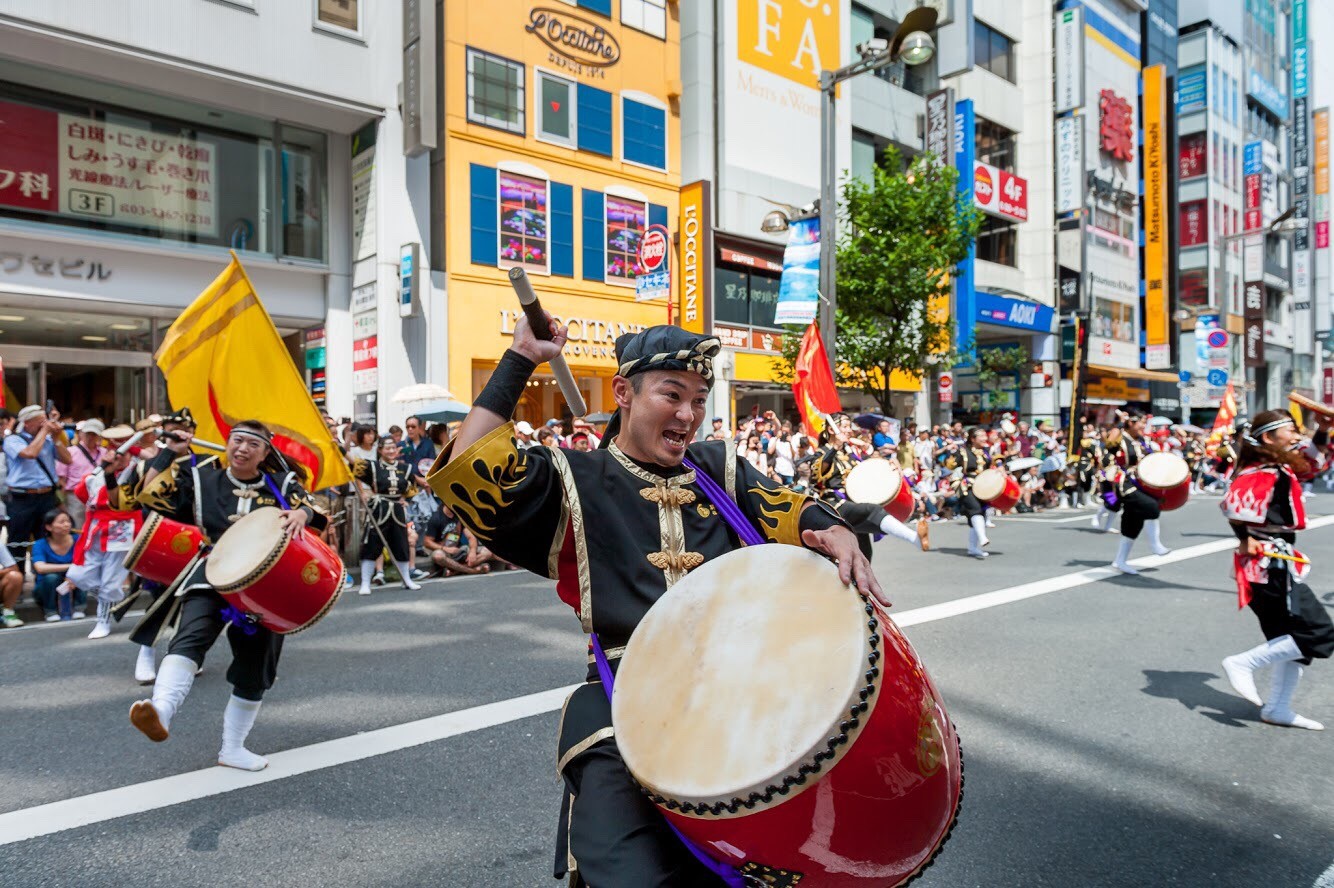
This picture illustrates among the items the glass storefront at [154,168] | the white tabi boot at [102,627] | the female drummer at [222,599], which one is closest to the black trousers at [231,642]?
the female drummer at [222,599]

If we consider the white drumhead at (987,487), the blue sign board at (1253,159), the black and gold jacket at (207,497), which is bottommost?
the white drumhead at (987,487)

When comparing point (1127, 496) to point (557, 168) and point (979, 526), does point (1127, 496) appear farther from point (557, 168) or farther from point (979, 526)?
point (557, 168)

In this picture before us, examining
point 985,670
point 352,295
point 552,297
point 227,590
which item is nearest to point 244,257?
point 352,295

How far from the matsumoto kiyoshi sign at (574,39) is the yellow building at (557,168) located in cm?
3

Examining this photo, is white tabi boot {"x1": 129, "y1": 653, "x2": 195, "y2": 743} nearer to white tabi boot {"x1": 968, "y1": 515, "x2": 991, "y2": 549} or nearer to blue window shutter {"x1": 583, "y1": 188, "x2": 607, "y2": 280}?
white tabi boot {"x1": 968, "y1": 515, "x2": 991, "y2": 549}

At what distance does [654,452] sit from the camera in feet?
7.34

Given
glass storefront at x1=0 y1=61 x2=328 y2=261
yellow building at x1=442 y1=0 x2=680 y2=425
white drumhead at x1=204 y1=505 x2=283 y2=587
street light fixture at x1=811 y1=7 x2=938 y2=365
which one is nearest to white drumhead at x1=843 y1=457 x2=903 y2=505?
street light fixture at x1=811 y1=7 x2=938 y2=365

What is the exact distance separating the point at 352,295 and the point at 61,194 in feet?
15.5

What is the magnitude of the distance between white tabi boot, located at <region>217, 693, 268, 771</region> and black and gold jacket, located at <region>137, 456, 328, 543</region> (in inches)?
36.6

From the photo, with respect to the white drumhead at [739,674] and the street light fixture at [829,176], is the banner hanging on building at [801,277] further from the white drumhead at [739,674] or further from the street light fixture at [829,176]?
the white drumhead at [739,674]

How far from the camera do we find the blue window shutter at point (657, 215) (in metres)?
20.7

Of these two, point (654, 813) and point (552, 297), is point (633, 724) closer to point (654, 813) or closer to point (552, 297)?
point (654, 813)

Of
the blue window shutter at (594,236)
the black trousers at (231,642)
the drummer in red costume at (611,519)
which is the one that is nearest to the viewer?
the drummer in red costume at (611,519)

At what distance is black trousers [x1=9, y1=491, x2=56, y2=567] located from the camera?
26.8 ft
